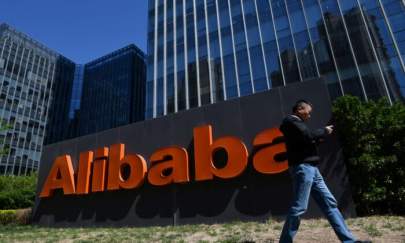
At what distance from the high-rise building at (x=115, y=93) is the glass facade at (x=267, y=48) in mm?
35213

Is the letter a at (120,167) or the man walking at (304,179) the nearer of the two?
the man walking at (304,179)

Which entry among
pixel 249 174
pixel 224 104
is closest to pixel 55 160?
pixel 224 104

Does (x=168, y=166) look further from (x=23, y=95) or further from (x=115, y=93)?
(x=115, y=93)

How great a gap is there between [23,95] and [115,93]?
20468mm

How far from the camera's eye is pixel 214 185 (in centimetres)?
1011

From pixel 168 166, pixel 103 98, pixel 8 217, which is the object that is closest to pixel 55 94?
pixel 103 98

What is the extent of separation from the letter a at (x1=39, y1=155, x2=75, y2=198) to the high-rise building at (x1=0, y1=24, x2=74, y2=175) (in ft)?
183

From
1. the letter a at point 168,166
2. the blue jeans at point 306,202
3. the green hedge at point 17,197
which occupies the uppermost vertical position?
the green hedge at point 17,197

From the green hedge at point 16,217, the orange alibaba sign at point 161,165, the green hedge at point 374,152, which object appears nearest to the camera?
the green hedge at point 374,152

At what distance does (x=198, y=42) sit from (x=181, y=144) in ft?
99.9

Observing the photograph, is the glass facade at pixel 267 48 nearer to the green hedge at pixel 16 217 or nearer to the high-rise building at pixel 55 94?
the green hedge at pixel 16 217

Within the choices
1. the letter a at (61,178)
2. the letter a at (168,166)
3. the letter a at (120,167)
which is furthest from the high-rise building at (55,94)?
the letter a at (168,166)

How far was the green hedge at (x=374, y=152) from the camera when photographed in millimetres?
7906

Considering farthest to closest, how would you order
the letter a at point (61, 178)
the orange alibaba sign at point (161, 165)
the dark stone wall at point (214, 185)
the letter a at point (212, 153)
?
1. the letter a at point (61, 178)
2. the letter a at point (212, 153)
3. the orange alibaba sign at point (161, 165)
4. the dark stone wall at point (214, 185)
